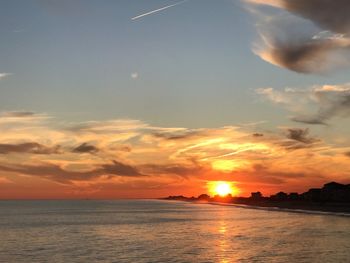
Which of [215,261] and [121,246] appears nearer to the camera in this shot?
[215,261]

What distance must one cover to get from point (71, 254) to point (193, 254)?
1441cm

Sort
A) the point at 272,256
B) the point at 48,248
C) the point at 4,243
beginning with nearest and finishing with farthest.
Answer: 1. the point at 272,256
2. the point at 48,248
3. the point at 4,243

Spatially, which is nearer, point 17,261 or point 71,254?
point 17,261

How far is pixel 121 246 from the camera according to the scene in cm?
6731

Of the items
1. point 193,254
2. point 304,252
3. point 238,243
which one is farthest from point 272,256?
point 238,243

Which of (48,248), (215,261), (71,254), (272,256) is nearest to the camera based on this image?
(215,261)

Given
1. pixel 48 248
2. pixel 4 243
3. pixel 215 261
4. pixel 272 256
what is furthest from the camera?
pixel 4 243

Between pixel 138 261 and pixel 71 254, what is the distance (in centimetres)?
1084

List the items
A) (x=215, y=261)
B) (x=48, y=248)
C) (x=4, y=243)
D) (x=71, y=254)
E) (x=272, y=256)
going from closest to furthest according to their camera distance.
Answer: (x=215, y=261) → (x=272, y=256) → (x=71, y=254) → (x=48, y=248) → (x=4, y=243)

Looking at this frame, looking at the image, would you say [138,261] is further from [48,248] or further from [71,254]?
[48,248]

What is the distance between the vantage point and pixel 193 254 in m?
56.8

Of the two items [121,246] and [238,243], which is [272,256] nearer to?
[238,243]

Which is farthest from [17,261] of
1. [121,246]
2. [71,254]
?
[121,246]

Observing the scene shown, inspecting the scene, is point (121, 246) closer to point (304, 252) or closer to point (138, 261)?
point (138, 261)
